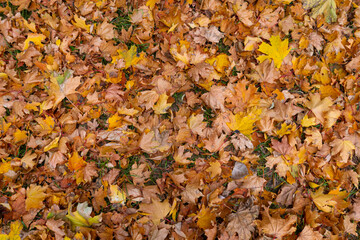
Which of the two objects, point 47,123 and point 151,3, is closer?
point 47,123

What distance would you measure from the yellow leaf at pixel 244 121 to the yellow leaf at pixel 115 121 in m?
0.83

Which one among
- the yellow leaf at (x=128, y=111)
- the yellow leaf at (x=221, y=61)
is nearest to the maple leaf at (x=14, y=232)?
the yellow leaf at (x=128, y=111)

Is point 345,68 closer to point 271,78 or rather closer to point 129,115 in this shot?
point 271,78

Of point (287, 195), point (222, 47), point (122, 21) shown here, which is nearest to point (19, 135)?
point (122, 21)

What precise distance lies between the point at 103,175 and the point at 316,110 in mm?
1737

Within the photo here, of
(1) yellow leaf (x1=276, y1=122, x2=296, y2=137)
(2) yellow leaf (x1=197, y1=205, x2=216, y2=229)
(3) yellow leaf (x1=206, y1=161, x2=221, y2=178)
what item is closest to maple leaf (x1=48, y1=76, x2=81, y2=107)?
(3) yellow leaf (x1=206, y1=161, x2=221, y2=178)

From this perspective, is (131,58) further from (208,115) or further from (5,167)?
(5,167)

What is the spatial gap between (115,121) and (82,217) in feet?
2.29

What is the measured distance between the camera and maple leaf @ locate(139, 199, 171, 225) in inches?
70.2

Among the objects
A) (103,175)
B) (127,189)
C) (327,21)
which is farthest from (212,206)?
(327,21)

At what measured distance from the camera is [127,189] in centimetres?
187

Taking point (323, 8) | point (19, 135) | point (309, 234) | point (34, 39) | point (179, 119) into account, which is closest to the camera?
point (309, 234)

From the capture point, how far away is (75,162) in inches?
73.7

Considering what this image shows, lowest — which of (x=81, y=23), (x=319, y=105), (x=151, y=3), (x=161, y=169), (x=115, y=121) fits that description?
(x=161, y=169)
